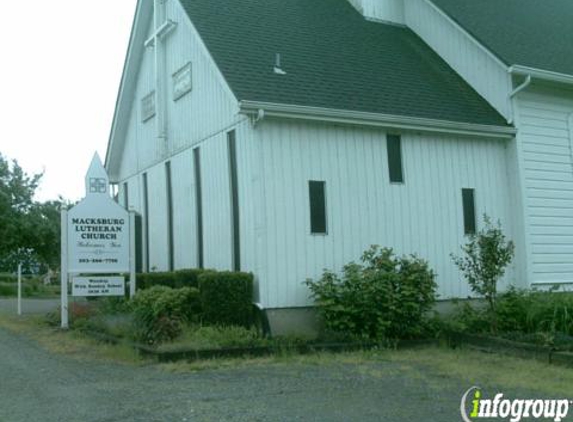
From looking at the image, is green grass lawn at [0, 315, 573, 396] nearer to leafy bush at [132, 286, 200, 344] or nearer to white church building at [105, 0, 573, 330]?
leafy bush at [132, 286, 200, 344]

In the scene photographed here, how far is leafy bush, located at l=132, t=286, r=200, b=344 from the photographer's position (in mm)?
12219

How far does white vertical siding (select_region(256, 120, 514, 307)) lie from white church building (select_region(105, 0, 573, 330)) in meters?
0.03

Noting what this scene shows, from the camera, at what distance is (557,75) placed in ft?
54.6

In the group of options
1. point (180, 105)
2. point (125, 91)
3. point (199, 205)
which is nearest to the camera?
point (199, 205)

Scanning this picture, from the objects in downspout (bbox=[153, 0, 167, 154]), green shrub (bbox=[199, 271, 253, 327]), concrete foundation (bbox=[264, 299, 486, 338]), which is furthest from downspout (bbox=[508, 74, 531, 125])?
downspout (bbox=[153, 0, 167, 154])

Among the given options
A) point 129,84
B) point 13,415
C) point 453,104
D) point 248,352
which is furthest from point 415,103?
point 13,415

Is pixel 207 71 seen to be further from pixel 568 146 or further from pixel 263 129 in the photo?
pixel 568 146

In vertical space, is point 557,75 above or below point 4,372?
above

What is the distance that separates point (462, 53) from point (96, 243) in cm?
1004

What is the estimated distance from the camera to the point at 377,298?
13148 mm

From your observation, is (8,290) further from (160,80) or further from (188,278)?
(188,278)

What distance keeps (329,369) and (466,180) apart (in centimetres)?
721

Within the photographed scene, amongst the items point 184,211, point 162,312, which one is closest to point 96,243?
point 184,211

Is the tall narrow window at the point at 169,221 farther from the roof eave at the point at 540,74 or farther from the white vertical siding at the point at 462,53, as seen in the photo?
the roof eave at the point at 540,74
